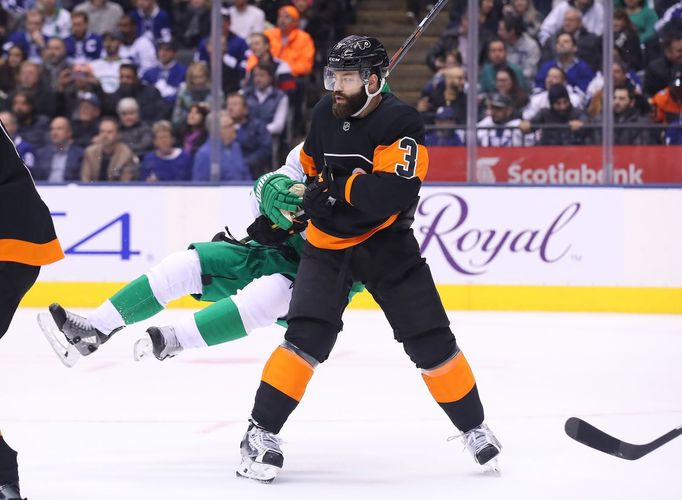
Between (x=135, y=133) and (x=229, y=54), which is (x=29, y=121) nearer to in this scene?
(x=135, y=133)

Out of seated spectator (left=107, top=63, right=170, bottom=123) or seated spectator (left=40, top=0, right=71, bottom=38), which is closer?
seated spectator (left=107, top=63, right=170, bottom=123)

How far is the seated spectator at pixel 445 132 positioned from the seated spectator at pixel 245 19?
51.4 inches

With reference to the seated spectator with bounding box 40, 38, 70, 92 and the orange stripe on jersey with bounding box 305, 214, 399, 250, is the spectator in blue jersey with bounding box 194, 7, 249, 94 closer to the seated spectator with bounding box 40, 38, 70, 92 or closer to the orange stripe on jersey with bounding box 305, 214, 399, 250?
the seated spectator with bounding box 40, 38, 70, 92

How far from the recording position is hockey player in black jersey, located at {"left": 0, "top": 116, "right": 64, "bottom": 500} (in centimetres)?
262

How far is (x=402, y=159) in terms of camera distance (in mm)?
3092

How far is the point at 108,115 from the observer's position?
7.48 m

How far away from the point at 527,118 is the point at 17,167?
15.9 ft

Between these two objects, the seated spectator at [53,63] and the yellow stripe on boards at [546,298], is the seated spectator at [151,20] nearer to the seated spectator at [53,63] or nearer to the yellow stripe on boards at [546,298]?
the seated spectator at [53,63]

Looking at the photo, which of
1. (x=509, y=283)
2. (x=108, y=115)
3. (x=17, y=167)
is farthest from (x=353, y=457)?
(x=108, y=115)

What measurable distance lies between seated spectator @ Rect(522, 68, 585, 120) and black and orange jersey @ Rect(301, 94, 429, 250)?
13.1 ft

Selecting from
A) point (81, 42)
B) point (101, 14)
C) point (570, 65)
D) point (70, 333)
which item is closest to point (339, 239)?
point (70, 333)

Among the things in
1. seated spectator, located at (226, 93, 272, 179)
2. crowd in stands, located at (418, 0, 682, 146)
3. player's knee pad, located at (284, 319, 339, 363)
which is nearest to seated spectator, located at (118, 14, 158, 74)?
seated spectator, located at (226, 93, 272, 179)


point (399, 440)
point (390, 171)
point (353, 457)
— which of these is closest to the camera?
point (390, 171)

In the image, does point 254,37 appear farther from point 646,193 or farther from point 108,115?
point 646,193
